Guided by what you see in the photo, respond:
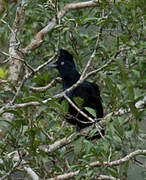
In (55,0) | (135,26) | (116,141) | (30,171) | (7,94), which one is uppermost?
(55,0)

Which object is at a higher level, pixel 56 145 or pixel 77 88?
pixel 77 88

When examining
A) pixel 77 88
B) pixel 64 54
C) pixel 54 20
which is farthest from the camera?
pixel 54 20

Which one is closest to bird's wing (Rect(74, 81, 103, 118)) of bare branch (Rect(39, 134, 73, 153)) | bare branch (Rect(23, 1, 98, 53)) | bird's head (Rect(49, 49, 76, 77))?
bird's head (Rect(49, 49, 76, 77))

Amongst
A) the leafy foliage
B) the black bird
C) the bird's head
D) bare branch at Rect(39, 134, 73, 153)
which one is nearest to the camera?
the leafy foliage

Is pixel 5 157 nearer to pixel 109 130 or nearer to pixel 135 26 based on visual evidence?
pixel 109 130

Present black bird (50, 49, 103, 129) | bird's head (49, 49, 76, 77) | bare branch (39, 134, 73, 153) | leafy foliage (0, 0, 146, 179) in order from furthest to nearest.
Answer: bird's head (49, 49, 76, 77)
black bird (50, 49, 103, 129)
bare branch (39, 134, 73, 153)
leafy foliage (0, 0, 146, 179)

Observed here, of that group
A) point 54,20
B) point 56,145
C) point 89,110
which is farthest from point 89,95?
point 89,110

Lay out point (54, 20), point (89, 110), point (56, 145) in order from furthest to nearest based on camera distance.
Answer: point (54, 20) < point (56, 145) < point (89, 110)

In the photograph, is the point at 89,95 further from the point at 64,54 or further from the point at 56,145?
Answer: the point at 56,145

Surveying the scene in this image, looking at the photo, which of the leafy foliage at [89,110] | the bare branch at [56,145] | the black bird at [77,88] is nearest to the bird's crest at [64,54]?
the black bird at [77,88]

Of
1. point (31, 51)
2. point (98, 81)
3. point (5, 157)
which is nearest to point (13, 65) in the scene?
point (31, 51)

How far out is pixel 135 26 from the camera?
2801mm

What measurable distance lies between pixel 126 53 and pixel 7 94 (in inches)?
52.6

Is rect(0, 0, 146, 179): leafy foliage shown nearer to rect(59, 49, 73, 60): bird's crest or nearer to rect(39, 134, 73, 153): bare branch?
rect(39, 134, 73, 153): bare branch
